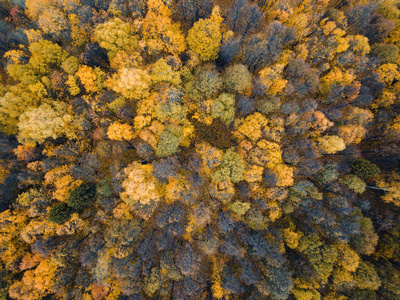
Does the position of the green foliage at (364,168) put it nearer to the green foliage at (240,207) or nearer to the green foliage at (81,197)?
the green foliage at (240,207)

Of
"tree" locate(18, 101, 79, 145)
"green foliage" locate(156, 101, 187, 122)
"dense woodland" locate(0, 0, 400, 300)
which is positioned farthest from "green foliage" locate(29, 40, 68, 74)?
"green foliage" locate(156, 101, 187, 122)

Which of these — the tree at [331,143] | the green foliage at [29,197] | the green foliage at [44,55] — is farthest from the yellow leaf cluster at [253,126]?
the green foliage at [29,197]

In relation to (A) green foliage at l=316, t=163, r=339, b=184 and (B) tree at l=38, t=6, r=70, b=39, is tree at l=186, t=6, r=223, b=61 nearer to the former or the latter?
(B) tree at l=38, t=6, r=70, b=39

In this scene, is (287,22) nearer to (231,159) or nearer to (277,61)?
(277,61)

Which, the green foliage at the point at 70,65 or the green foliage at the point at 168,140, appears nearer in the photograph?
the green foliage at the point at 168,140

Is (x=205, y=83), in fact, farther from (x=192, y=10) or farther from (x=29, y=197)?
(x=29, y=197)

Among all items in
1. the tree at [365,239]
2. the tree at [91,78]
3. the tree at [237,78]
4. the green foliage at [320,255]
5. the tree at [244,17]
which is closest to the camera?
the tree at [237,78]

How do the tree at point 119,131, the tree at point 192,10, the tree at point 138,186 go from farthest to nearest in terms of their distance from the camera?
1. the tree at point 192,10
2. the tree at point 119,131
3. the tree at point 138,186

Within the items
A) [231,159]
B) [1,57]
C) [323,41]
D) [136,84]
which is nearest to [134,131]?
[136,84]
